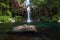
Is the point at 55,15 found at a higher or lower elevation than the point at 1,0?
lower

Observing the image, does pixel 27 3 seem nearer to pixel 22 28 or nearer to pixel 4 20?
pixel 4 20

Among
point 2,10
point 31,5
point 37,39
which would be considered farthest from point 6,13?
point 37,39

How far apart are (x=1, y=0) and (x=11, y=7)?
3.05 meters

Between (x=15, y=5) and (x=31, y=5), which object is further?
(x=31, y=5)

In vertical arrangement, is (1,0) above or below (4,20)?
above

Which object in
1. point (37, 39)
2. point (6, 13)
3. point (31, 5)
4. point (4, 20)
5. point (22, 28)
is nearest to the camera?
point (37, 39)

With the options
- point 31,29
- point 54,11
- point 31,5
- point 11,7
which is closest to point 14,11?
point 11,7

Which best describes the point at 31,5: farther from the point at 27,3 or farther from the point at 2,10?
the point at 2,10

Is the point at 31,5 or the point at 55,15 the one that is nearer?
the point at 55,15

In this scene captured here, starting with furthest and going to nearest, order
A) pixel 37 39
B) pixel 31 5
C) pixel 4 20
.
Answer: pixel 31 5 → pixel 4 20 → pixel 37 39

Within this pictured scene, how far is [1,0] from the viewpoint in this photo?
52.6 meters

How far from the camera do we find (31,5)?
57.3 m

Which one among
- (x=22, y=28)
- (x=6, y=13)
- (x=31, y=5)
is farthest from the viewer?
(x=31, y=5)

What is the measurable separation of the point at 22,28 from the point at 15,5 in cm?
2657
